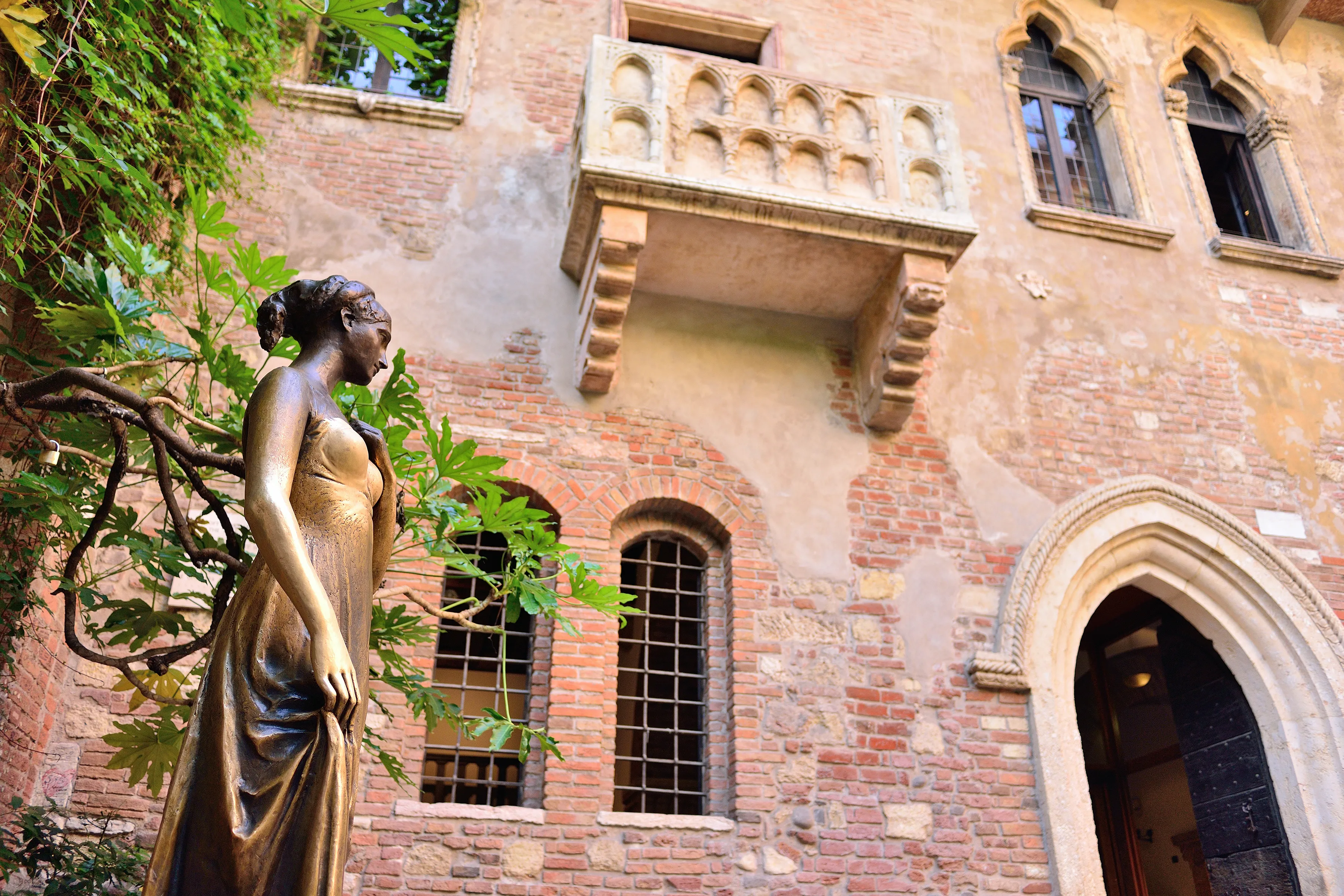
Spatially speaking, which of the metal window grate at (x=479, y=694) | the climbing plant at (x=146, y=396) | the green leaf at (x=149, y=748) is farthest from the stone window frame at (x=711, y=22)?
the green leaf at (x=149, y=748)

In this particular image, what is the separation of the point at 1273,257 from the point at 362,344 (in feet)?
25.8

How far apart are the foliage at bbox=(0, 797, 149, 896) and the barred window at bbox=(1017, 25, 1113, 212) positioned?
7.51 m

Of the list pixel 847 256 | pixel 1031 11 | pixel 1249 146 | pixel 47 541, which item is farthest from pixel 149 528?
pixel 1249 146

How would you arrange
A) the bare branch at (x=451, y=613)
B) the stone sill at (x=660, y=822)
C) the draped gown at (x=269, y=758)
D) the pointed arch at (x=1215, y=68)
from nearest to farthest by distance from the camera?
the draped gown at (x=269, y=758) < the bare branch at (x=451, y=613) < the stone sill at (x=660, y=822) < the pointed arch at (x=1215, y=68)

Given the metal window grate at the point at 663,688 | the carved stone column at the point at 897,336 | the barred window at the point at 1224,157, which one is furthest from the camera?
the barred window at the point at 1224,157

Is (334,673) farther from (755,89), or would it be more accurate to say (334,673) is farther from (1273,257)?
(1273,257)

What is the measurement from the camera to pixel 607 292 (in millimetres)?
6277

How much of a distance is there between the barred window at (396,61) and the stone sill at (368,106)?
35 cm

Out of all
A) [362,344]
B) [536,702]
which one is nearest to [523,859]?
[536,702]

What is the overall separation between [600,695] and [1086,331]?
4361mm

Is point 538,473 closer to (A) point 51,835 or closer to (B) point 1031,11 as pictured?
(A) point 51,835

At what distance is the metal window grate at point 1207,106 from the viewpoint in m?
9.32

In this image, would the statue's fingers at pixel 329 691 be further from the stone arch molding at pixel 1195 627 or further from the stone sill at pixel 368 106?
Answer: the stone sill at pixel 368 106

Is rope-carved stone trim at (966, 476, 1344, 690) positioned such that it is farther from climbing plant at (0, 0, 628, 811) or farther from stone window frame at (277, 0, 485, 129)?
stone window frame at (277, 0, 485, 129)
